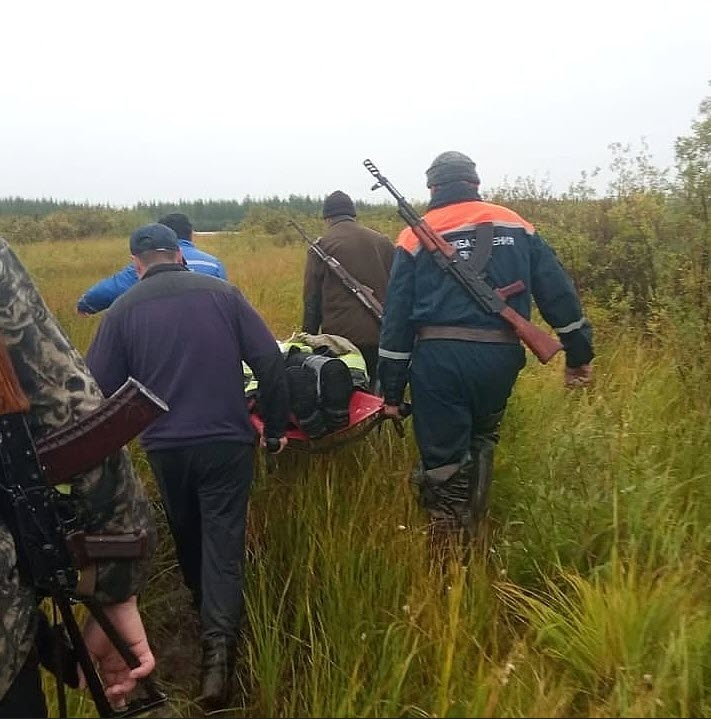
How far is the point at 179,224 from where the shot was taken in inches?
194

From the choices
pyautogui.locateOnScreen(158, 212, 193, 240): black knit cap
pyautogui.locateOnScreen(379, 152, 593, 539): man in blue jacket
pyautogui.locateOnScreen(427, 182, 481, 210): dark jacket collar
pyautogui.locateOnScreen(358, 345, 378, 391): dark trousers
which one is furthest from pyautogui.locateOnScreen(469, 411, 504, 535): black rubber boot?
pyautogui.locateOnScreen(158, 212, 193, 240): black knit cap

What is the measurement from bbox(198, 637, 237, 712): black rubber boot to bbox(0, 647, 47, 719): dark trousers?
3.16 feet

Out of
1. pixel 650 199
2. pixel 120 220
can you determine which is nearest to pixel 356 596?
pixel 650 199

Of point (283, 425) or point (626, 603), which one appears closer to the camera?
point (626, 603)

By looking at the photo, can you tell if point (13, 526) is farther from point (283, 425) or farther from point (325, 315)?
point (325, 315)

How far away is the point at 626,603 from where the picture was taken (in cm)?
203

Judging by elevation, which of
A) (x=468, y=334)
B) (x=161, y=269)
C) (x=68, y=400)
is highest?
(x=161, y=269)

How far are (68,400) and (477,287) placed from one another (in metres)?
2.17

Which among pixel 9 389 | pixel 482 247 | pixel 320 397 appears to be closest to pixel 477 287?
pixel 482 247

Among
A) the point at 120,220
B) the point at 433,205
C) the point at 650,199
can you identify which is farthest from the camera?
the point at 120,220

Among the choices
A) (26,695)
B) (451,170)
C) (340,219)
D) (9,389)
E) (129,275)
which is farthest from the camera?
(340,219)

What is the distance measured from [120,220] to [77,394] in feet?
122

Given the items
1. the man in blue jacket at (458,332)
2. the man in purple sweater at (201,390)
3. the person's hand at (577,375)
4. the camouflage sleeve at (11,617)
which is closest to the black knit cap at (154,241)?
the man in purple sweater at (201,390)

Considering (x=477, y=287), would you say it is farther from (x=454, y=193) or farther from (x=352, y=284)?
(x=352, y=284)
